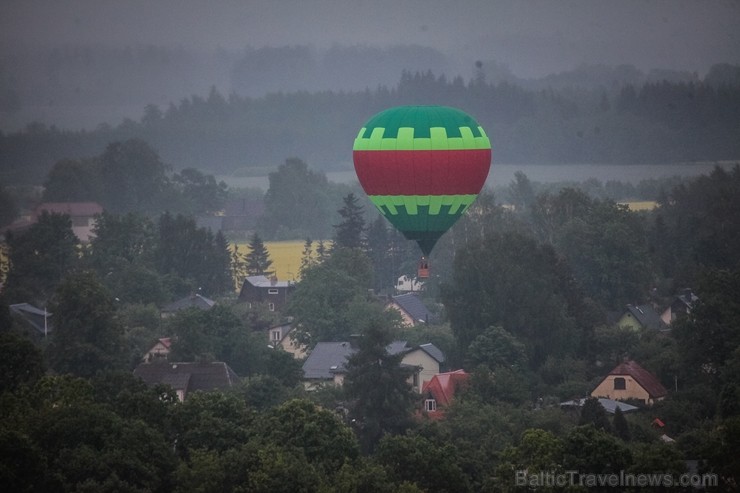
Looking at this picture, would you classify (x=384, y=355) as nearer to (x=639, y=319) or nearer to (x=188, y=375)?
(x=188, y=375)

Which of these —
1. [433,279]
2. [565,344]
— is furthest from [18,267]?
[565,344]

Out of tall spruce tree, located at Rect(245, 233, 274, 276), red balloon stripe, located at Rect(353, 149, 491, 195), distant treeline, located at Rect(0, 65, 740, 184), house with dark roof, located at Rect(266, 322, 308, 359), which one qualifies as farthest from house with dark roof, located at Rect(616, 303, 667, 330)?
distant treeline, located at Rect(0, 65, 740, 184)

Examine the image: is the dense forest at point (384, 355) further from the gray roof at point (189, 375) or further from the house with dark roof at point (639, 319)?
the house with dark roof at point (639, 319)

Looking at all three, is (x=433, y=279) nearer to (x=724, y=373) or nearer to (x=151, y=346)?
(x=151, y=346)

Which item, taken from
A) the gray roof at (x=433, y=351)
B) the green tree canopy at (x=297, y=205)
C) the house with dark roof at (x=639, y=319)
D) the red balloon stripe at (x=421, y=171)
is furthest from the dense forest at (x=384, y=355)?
the green tree canopy at (x=297, y=205)

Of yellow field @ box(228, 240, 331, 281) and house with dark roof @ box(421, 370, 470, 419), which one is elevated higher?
yellow field @ box(228, 240, 331, 281)

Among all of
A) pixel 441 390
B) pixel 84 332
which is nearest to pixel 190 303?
pixel 84 332

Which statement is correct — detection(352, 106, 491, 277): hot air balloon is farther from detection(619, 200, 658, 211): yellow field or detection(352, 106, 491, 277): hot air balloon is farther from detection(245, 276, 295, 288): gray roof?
detection(619, 200, 658, 211): yellow field
